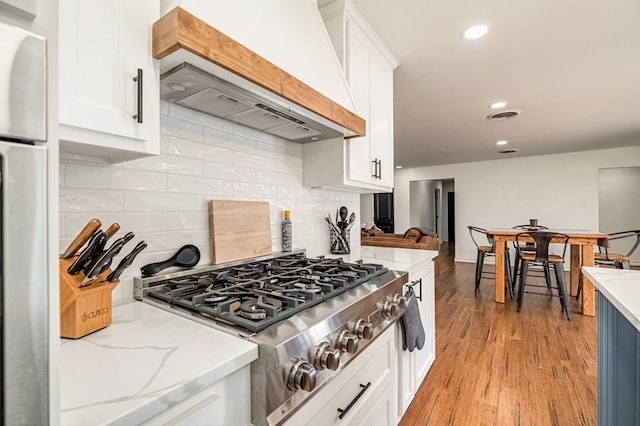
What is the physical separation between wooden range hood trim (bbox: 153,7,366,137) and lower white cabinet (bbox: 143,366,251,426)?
2.76 feet

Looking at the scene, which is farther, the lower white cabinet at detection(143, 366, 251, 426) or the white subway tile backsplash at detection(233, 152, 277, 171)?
the white subway tile backsplash at detection(233, 152, 277, 171)

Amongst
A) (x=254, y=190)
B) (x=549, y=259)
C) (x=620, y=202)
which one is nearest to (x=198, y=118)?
(x=254, y=190)

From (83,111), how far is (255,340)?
0.68 m

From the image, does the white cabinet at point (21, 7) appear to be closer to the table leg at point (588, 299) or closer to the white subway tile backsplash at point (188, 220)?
the white subway tile backsplash at point (188, 220)

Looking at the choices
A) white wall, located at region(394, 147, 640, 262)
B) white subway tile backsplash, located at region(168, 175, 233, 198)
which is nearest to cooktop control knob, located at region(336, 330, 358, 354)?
white subway tile backsplash, located at region(168, 175, 233, 198)

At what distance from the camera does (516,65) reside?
2312 mm

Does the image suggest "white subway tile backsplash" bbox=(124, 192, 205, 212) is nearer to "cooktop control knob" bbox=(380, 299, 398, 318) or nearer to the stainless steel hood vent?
the stainless steel hood vent

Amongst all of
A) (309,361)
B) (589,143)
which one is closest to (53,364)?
(309,361)

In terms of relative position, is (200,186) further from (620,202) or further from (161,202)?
(620,202)

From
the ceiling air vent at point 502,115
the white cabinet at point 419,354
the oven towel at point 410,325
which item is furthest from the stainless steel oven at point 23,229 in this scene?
the ceiling air vent at point 502,115

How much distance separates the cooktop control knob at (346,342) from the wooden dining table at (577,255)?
374 cm

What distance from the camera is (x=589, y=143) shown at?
5137 millimetres

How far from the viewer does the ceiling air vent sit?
11.3 ft

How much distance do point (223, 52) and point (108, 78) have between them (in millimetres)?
320
